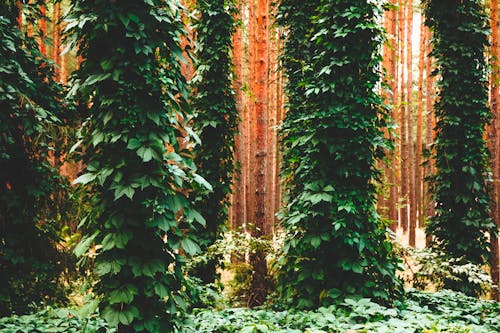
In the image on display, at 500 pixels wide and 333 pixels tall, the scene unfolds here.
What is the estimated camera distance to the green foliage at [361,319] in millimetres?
3359

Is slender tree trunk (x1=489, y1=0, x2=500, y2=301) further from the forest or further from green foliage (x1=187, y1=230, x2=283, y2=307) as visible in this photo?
green foliage (x1=187, y1=230, x2=283, y2=307)

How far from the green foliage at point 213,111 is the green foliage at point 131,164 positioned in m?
4.20

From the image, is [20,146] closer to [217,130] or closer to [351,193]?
[217,130]

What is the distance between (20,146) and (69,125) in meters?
0.82

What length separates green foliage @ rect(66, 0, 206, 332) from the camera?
3033 millimetres

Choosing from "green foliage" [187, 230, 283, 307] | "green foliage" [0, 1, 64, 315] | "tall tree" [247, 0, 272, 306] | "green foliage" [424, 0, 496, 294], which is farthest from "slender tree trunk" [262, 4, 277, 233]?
"green foliage" [0, 1, 64, 315]

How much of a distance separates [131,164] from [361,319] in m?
2.65

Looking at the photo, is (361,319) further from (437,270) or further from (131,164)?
(437,270)

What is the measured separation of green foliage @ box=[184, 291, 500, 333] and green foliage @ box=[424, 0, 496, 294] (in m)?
1.68

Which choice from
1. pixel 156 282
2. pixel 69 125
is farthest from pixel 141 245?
pixel 69 125

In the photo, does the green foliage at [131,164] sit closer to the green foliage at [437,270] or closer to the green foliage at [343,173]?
the green foliage at [343,173]

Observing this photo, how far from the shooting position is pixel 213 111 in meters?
7.55

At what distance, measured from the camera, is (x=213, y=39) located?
758cm

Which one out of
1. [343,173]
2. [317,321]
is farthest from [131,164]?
[343,173]
